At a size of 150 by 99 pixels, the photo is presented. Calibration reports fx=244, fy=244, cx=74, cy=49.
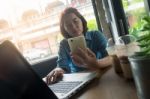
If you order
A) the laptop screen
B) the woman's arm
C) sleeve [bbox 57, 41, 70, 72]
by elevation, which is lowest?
sleeve [bbox 57, 41, 70, 72]

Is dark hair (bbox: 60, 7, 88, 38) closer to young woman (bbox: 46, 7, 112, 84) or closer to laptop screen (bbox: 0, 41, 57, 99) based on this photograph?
young woman (bbox: 46, 7, 112, 84)

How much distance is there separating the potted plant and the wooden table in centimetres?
15

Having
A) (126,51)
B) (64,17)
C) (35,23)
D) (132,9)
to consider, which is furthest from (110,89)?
(35,23)

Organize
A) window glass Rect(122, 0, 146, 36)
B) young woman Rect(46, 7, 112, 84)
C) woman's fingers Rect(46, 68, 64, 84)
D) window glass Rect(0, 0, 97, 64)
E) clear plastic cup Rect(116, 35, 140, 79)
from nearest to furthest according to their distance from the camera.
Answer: clear plastic cup Rect(116, 35, 140, 79)
woman's fingers Rect(46, 68, 64, 84)
young woman Rect(46, 7, 112, 84)
window glass Rect(122, 0, 146, 36)
window glass Rect(0, 0, 97, 64)

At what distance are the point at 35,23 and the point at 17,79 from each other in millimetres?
2318

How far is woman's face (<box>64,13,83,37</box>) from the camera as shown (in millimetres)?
2215

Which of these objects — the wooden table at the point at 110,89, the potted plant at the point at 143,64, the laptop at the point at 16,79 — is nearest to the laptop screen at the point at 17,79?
the laptop at the point at 16,79

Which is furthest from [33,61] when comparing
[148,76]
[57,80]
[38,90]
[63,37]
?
[148,76]

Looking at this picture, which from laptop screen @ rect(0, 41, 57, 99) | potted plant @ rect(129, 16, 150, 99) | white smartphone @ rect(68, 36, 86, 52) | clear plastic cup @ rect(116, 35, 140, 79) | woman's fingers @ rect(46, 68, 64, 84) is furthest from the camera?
woman's fingers @ rect(46, 68, 64, 84)

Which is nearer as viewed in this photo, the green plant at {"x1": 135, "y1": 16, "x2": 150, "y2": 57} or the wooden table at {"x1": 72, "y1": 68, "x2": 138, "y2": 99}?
the green plant at {"x1": 135, "y1": 16, "x2": 150, "y2": 57}

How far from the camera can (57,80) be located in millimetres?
1484

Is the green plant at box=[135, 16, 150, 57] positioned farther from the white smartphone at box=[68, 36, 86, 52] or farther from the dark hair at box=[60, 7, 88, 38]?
the dark hair at box=[60, 7, 88, 38]

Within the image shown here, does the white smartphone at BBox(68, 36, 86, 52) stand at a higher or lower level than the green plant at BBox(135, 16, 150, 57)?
lower

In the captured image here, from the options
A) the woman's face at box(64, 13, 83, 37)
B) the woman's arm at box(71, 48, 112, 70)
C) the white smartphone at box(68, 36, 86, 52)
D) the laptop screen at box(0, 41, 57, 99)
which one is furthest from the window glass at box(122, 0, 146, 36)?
the laptop screen at box(0, 41, 57, 99)
